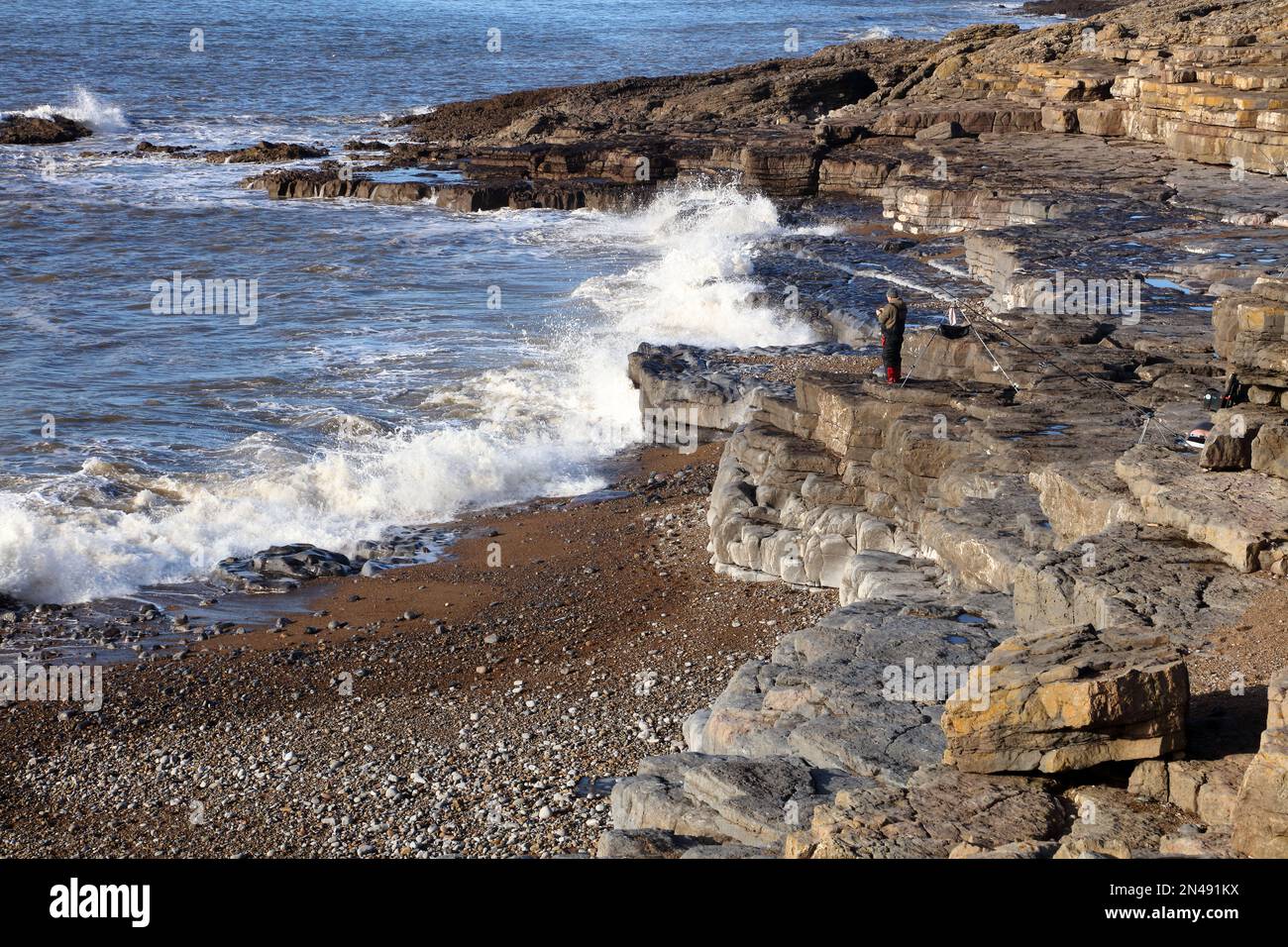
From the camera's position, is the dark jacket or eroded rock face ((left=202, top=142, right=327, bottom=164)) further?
eroded rock face ((left=202, top=142, right=327, bottom=164))

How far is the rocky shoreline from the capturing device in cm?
682

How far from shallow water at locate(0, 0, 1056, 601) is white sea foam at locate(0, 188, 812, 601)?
39mm

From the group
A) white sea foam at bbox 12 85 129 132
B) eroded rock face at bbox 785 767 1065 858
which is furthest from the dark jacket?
white sea foam at bbox 12 85 129 132

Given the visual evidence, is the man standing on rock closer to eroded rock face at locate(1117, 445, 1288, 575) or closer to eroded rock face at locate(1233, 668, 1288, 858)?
eroded rock face at locate(1117, 445, 1288, 575)

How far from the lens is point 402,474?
16.7 metres

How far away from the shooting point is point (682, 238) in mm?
30859

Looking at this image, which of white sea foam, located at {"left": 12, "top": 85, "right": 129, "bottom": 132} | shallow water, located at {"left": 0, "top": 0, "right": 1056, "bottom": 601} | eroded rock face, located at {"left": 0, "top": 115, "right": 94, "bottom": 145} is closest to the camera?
shallow water, located at {"left": 0, "top": 0, "right": 1056, "bottom": 601}

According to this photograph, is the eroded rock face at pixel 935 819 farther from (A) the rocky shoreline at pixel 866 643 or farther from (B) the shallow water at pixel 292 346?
(B) the shallow water at pixel 292 346

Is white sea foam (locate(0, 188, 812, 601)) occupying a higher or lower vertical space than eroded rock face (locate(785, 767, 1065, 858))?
lower

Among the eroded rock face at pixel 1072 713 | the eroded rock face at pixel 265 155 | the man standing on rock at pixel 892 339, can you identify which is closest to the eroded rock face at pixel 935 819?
the eroded rock face at pixel 1072 713
